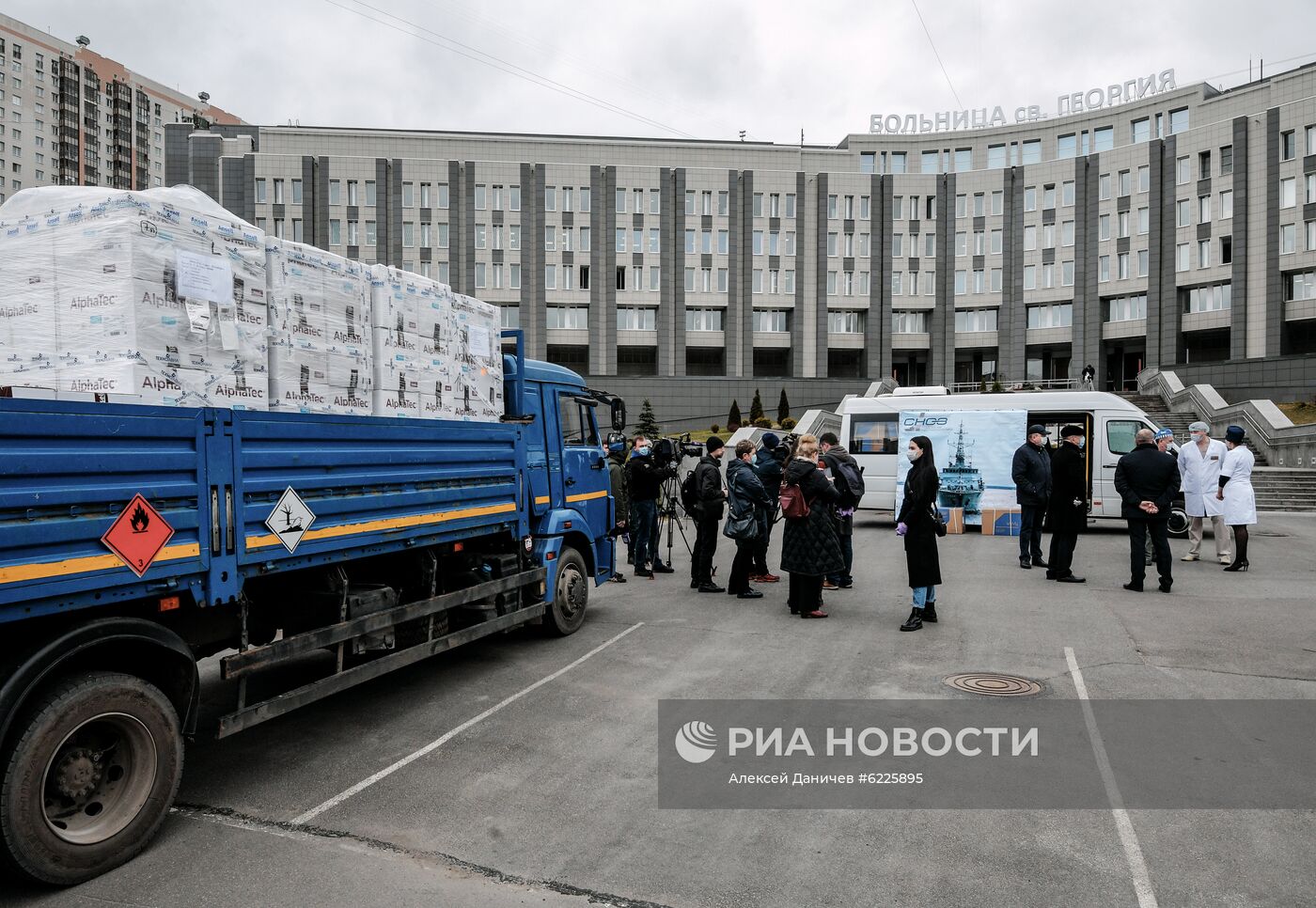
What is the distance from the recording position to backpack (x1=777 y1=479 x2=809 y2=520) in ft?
30.3

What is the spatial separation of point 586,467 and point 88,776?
5.92 m

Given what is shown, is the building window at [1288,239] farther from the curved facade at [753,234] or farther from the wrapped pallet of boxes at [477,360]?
the wrapped pallet of boxes at [477,360]

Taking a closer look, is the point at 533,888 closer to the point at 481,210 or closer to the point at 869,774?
the point at 869,774

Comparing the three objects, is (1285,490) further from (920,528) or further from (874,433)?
(920,528)

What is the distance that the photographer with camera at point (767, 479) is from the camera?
11.5 metres

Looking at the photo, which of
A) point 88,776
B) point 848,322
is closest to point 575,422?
point 88,776

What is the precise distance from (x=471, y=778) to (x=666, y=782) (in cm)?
113

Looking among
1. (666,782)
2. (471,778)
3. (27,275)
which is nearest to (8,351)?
(27,275)

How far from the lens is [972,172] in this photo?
188 feet

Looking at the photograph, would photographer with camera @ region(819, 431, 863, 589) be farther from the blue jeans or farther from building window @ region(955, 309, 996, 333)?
building window @ region(955, 309, 996, 333)

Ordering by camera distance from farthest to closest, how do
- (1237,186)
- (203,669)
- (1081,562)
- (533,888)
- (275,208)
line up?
1. (275,208)
2. (1237,186)
3. (1081,562)
4. (203,669)
5. (533,888)

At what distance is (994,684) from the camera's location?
22.0 feet

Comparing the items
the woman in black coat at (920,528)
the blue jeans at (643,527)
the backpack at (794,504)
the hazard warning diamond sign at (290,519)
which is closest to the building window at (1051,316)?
the blue jeans at (643,527)

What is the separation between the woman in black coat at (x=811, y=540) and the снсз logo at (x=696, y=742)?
12.2 feet
